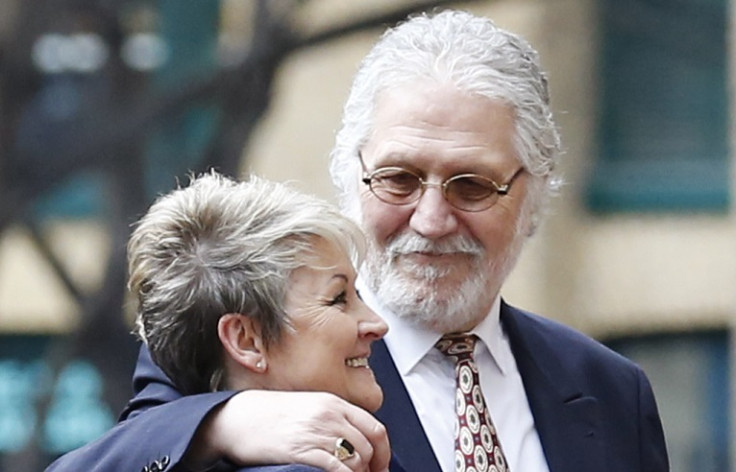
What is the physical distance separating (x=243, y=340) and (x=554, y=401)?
974mm

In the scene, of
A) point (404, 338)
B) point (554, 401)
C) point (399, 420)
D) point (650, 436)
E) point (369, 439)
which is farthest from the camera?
point (650, 436)

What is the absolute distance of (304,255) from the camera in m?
3.38

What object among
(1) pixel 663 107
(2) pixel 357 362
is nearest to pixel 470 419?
(2) pixel 357 362

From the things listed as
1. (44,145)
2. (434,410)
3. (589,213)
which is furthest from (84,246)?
(434,410)

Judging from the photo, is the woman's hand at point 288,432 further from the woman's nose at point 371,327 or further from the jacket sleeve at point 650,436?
the jacket sleeve at point 650,436

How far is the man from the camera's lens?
156 inches

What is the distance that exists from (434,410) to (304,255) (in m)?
0.74

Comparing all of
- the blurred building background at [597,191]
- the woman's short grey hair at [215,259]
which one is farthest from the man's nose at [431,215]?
the blurred building background at [597,191]

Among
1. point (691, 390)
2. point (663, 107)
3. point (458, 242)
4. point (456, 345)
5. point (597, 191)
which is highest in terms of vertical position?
point (458, 242)

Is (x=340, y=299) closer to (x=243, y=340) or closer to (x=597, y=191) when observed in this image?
(x=243, y=340)

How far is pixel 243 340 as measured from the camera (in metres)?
3.36

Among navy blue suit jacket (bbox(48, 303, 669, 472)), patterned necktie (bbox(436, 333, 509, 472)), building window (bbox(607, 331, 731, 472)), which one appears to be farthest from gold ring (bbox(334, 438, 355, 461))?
building window (bbox(607, 331, 731, 472))

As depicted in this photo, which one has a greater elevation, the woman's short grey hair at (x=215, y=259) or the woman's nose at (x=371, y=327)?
the woman's short grey hair at (x=215, y=259)

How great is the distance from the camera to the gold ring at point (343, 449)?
10.6 ft
